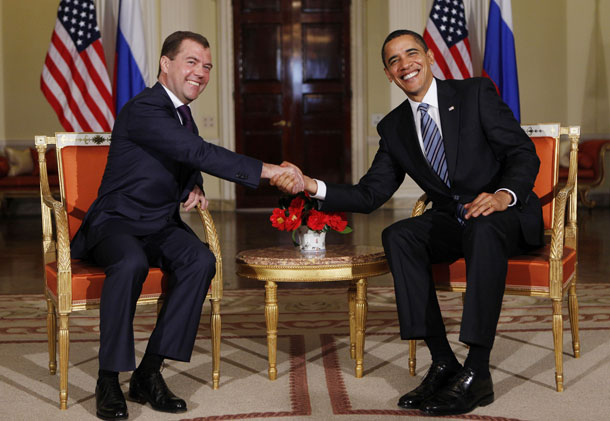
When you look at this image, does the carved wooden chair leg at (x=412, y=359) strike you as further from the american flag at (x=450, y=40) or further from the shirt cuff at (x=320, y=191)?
the american flag at (x=450, y=40)

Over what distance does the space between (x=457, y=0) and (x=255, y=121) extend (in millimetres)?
4896

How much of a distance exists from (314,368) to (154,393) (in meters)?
0.72

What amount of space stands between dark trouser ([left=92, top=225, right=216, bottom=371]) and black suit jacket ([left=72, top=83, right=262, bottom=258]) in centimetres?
9

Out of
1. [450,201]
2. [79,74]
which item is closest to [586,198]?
[79,74]

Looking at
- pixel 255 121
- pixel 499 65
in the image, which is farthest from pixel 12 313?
pixel 255 121

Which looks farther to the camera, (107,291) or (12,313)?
(12,313)

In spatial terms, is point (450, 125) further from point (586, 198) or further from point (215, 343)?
point (586, 198)

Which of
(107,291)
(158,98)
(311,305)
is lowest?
(311,305)

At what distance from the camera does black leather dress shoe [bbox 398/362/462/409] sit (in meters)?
2.79

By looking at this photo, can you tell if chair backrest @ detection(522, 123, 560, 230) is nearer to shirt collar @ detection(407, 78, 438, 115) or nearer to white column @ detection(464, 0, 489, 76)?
shirt collar @ detection(407, 78, 438, 115)

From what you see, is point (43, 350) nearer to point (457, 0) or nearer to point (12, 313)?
point (12, 313)

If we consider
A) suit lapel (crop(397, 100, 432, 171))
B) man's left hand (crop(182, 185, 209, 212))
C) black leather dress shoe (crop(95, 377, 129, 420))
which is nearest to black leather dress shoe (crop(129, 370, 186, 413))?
black leather dress shoe (crop(95, 377, 129, 420))

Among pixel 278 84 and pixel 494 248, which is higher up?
pixel 278 84

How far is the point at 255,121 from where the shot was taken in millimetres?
11234
